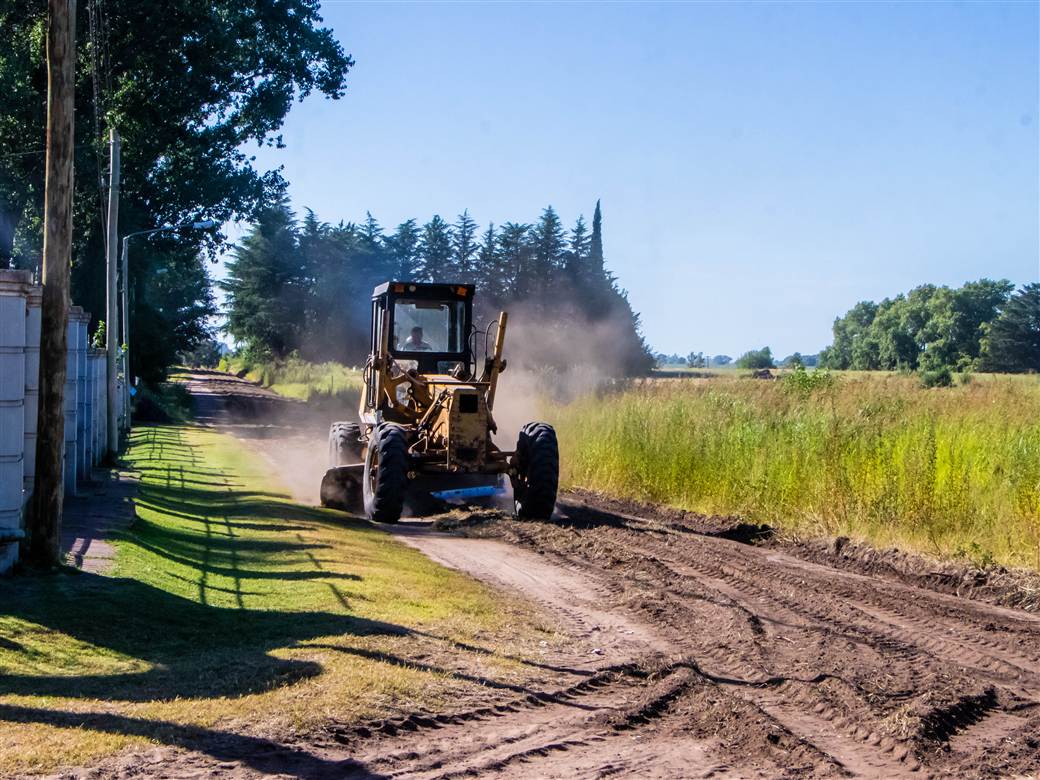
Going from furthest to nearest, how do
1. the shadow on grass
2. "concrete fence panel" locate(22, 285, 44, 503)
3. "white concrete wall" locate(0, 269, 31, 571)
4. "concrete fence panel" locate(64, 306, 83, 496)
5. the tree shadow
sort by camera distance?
"concrete fence panel" locate(64, 306, 83, 496), "concrete fence panel" locate(22, 285, 44, 503), "white concrete wall" locate(0, 269, 31, 571), the tree shadow, the shadow on grass

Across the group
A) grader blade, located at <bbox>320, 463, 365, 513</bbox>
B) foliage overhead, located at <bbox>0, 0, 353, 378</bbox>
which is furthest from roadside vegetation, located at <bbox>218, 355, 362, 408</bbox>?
grader blade, located at <bbox>320, 463, 365, 513</bbox>

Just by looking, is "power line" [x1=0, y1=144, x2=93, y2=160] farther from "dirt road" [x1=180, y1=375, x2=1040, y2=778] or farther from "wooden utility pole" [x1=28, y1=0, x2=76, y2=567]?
"dirt road" [x1=180, y1=375, x2=1040, y2=778]

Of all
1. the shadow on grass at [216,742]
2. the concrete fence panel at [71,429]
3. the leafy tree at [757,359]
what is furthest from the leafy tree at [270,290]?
the shadow on grass at [216,742]

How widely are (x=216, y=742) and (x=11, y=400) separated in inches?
222

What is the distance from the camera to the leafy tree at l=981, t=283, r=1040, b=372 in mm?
44938

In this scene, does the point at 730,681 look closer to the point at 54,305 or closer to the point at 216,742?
the point at 216,742

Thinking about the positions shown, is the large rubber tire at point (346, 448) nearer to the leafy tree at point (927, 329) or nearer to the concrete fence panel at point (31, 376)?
the concrete fence panel at point (31, 376)

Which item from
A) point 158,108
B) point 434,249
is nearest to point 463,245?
point 434,249

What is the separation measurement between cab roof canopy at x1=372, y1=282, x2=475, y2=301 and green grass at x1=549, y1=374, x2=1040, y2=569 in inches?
182

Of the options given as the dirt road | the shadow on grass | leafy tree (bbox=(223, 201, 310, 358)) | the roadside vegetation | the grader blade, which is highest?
leafy tree (bbox=(223, 201, 310, 358))

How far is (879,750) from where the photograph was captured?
6789 mm

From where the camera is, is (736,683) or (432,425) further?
(432,425)

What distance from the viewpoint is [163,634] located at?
365 inches

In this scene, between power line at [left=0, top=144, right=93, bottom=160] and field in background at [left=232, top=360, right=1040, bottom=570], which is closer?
field in background at [left=232, top=360, right=1040, bottom=570]
